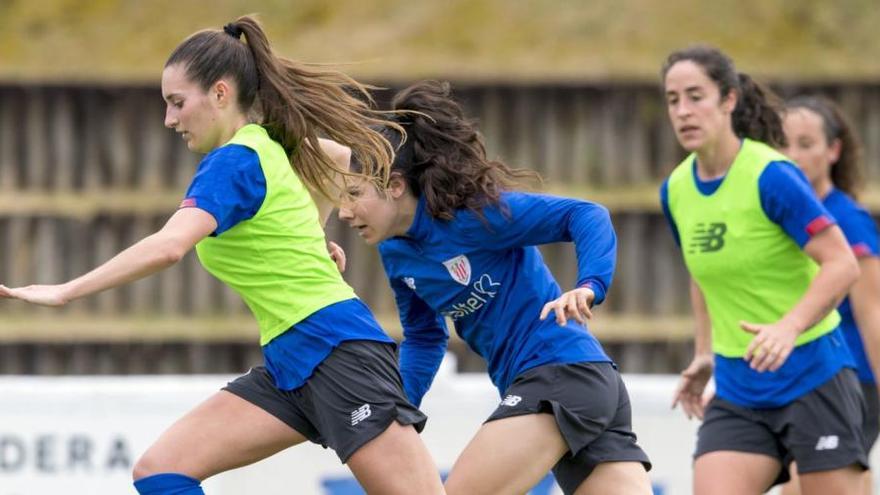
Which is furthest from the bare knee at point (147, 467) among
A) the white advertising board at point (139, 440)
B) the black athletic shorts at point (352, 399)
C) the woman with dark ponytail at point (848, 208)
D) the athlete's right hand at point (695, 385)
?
the white advertising board at point (139, 440)

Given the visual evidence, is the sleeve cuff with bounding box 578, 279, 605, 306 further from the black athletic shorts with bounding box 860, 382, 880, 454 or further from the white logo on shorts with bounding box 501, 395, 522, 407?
the black athletic shorts with bounding box 860, 382, 880, 454

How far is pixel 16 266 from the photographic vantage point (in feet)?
51.6

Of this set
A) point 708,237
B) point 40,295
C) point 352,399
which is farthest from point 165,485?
point 708,237

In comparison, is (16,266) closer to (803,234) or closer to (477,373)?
(477,373)

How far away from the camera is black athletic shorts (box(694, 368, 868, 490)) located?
5.64 m

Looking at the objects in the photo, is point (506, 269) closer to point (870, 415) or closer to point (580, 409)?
point (580, 409)

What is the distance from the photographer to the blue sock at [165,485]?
15.7 ft

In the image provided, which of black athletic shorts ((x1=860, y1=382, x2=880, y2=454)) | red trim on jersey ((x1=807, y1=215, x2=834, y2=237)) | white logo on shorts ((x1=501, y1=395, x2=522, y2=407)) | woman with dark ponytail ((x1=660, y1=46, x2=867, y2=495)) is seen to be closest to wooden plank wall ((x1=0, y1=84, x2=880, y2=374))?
black athletic shorts ((x1=860, y1=382, x2=880, y2=454))

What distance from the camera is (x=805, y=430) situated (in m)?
5.64

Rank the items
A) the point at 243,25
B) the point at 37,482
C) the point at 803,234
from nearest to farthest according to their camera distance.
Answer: the point at 243,25 → the point at 803,234 → the point at 37,482

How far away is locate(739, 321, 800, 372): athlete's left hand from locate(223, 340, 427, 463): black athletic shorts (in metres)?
1.14

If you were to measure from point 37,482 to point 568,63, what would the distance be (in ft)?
27.7

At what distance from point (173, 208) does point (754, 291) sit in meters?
10.1

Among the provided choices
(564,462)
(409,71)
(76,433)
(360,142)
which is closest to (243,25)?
(360,142)
